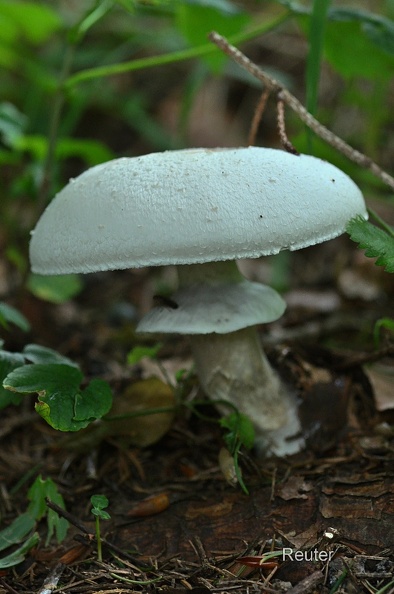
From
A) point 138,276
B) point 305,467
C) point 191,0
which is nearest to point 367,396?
point 305,467

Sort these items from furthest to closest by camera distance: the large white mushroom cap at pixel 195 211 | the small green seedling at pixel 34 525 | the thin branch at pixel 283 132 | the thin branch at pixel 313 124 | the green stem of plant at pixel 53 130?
the green stem of plant at pixel 53 130 → the thin branch at pixel 313 124 → the thin branch at pixel 283 132 → the small green seedling at pixel 34 525 → the large white mushroom cap at pixel 195 211

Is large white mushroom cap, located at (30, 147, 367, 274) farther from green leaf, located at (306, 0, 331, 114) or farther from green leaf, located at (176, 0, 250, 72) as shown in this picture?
green leaf, located at (176, 0, 250, 72)

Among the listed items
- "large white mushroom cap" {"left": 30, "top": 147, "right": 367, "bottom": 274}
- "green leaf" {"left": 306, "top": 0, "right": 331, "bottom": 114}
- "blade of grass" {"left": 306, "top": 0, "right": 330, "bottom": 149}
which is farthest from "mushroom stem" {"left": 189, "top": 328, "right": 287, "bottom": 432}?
"green leaf" {"left": 306, "top": 0, "right": 331, "bottom": 114}

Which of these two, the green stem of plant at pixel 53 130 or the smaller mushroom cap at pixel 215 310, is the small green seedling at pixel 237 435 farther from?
the green stem of plant at pixel 53 130

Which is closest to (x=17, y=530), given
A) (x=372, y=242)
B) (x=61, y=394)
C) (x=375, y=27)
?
(x=61, y=394)

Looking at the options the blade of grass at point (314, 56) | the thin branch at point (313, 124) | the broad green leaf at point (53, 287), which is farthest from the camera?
the broad green leaf at point (53, 287)

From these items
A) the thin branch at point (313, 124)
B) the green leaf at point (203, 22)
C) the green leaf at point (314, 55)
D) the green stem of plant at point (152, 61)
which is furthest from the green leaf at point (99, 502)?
the green leaf at point (203, 22)
